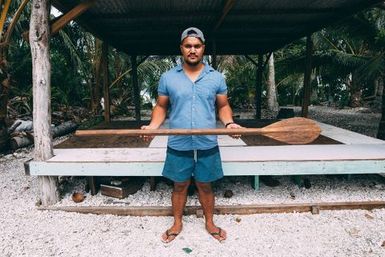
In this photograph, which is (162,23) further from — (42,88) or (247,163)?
(247,163)

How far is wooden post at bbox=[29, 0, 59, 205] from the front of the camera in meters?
3.58

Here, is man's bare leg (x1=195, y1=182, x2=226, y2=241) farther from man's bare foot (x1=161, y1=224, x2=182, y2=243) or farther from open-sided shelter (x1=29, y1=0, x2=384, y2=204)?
open-sided shelter (x1=29, y1=0, x2=384, y2=204)

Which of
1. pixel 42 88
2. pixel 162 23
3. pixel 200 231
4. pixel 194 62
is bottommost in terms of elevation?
pixel 200 231

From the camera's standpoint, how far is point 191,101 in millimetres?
2727

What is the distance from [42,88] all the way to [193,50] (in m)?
2.19

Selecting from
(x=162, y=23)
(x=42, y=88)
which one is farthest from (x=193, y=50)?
(x=162, y=23)

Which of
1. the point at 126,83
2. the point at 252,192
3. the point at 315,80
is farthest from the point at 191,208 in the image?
the point at 315,80

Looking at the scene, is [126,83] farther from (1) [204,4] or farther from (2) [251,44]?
(1) [204,4]

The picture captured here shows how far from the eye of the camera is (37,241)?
3.18 m

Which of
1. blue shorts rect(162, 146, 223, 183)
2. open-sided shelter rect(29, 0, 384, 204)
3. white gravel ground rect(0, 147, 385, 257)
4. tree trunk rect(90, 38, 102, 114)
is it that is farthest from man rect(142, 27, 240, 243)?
tree trunk rect(90, 38, 102, 114)

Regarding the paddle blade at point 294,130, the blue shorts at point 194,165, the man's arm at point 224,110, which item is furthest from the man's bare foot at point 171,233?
the paddle blade at point 294,130

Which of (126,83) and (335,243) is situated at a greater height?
(126,83)

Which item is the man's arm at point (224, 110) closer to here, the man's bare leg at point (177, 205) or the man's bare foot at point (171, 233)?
the man's bare leg at point (177, 205)

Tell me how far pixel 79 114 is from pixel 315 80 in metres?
11.9
